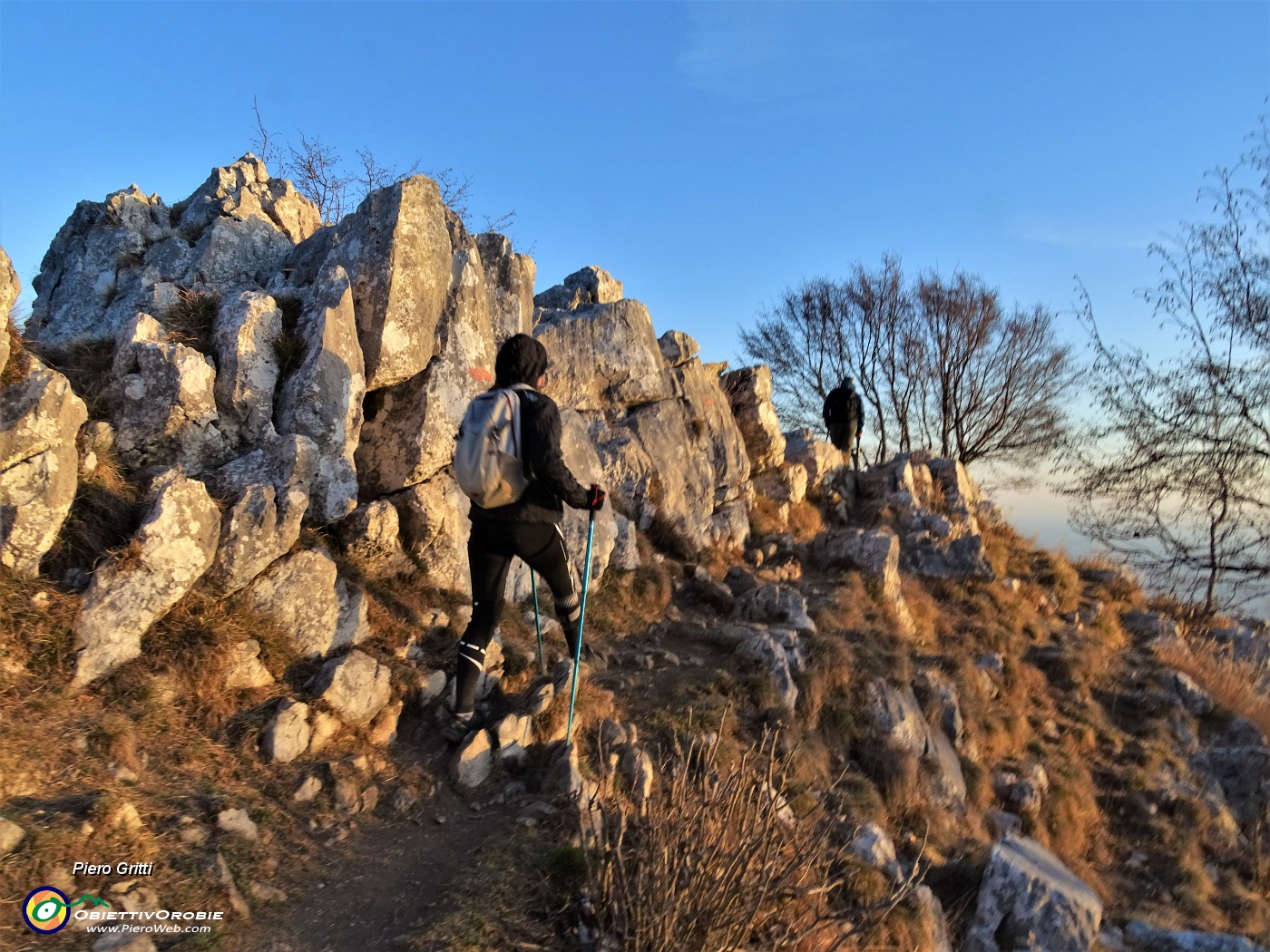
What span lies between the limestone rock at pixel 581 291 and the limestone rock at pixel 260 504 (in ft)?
18.6

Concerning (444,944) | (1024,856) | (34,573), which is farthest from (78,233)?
(1024,856)

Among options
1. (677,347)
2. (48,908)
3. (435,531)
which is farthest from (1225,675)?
(48,908)

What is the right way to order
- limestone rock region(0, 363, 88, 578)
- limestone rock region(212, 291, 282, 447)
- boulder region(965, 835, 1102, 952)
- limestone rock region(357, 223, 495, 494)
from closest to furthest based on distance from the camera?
limestone rock region(0, 363, 88, 578) < boulder region(965, 835, 1102, 952) < limestone rock region(212, 291, 282, 447) < limestone rock region(357, 223, 495, 494)

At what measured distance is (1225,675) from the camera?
10.3 metres

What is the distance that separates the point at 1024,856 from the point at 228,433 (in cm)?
643

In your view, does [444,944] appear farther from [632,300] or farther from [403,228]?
[632,300]

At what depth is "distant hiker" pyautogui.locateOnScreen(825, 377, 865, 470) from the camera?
14.9m

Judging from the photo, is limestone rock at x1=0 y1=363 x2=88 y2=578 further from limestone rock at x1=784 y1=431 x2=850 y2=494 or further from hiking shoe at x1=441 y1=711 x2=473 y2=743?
limestone rock at x1=784 y1=431 x2=850 y2=494

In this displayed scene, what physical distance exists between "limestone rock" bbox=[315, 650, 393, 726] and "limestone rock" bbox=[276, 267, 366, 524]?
4.24 ft

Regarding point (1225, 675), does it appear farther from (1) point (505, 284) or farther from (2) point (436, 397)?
(2) point (436, 397)

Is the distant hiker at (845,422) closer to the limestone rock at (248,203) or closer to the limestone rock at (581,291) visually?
the limestone rock at (581,291)

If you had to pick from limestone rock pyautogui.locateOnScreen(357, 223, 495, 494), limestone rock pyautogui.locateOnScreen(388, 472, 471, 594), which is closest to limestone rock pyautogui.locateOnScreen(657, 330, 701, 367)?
limestone rock pyautogui.locateOnScreen(357, 223, 495, 494)

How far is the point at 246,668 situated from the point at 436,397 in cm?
281

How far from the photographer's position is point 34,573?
4.08 meters
